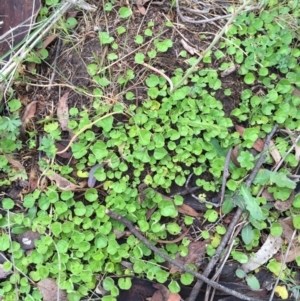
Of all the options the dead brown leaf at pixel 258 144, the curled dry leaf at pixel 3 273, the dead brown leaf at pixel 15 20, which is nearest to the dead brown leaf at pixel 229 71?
the dead brown leaf at pixel 258 144

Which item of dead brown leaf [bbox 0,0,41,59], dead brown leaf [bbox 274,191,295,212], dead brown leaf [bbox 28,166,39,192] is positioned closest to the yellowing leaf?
dead brown leaf [bbox 274,191,295,212]

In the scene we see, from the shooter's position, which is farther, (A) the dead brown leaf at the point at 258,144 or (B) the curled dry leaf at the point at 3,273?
(A) the dead brown leaf at the point at 258,144

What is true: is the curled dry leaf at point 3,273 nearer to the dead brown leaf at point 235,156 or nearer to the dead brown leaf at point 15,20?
the dead brown leaf at point 15,20

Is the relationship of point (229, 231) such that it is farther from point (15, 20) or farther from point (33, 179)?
point (15, 20)

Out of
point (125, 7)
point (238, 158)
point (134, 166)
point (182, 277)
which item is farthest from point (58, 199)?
point (125, 7)

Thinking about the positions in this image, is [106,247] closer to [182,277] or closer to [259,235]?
[182,277]

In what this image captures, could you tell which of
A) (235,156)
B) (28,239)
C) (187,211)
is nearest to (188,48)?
(235,156)
